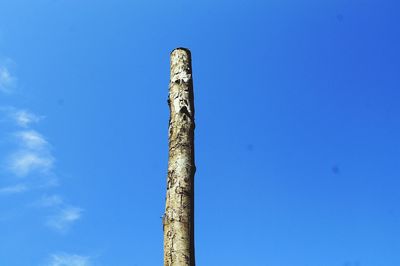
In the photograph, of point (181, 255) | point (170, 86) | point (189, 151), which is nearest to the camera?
point (181, 255)

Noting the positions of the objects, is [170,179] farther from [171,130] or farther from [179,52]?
[179,52]

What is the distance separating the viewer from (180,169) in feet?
19.4

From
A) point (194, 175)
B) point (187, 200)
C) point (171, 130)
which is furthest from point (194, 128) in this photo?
point (187, 200)

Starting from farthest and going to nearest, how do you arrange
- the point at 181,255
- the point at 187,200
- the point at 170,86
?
the point at 170,86 < the point at 187,200 < the point at 181,255

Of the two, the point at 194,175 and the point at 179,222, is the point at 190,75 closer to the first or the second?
the point at 194,175

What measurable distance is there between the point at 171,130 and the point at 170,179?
2.47 feet

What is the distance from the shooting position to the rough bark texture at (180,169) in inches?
212

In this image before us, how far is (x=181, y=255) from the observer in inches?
208

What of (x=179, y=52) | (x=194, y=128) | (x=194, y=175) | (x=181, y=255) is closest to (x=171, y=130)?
(x=194, y=128)

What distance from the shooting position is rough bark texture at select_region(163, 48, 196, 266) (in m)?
5.38

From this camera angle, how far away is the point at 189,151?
20.0 ft

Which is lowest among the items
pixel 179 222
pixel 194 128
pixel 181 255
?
pixel 181 255

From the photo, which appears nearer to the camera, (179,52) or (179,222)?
(179,222)

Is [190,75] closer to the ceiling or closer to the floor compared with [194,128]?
closer to the ceiling
